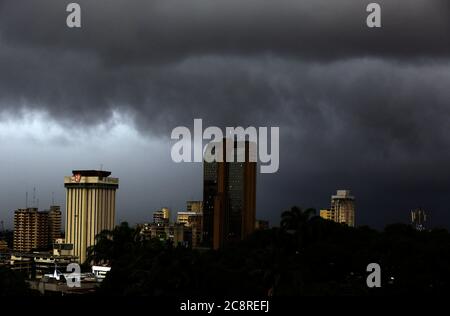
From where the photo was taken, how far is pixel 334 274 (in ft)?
238

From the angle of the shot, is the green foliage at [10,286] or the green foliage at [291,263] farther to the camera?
the green foliage at [10,286]

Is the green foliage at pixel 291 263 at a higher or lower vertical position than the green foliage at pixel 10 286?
higher

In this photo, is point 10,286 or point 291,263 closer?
point 291,263

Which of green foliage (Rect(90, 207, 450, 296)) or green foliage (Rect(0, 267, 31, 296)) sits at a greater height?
green foliage (Rect(90, 207, 450, 296))

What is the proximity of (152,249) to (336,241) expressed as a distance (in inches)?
883

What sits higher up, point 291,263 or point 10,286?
point 291,263

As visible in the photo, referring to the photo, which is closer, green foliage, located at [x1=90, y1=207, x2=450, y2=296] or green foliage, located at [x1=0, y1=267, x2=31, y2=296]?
green foliage, located at [x1=90, y1=207, x2=450, y2=296]
